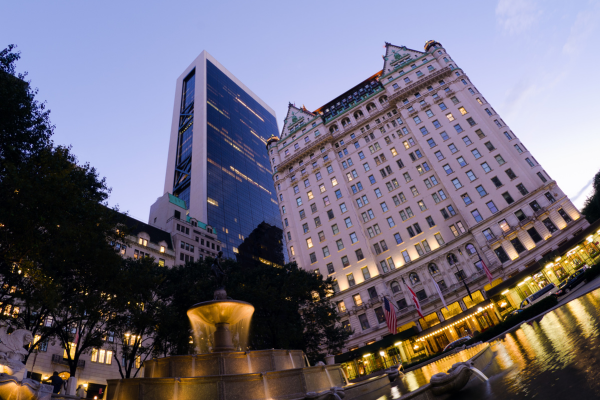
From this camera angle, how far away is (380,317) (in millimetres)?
45594

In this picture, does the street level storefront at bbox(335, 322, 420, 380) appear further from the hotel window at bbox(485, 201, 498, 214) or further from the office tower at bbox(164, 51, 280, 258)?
the office tower at bbox(164, 51, 280, 258)

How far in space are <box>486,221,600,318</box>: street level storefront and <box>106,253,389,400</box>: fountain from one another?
3091 cm

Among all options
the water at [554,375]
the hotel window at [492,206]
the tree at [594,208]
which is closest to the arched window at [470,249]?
the hotel window at [492,206]

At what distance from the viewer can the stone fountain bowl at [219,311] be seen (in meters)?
14.5

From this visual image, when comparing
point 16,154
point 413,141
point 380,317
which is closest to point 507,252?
point 380,317

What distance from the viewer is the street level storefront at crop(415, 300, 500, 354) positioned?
38.7m

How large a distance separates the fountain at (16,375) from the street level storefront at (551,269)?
42353 millimetres

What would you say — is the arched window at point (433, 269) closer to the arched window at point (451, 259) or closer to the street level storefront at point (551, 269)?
the arched window at point (451, 259)

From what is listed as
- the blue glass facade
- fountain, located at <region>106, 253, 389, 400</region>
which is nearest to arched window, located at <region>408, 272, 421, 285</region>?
fountain, located at <region>106, 253, 389, 400</region>

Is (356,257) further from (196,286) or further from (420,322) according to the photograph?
(196,286)

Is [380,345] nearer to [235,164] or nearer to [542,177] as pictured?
[542,177]

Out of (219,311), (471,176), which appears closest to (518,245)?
(471,176)

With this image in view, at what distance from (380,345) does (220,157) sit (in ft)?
317

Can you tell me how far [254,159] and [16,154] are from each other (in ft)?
416
